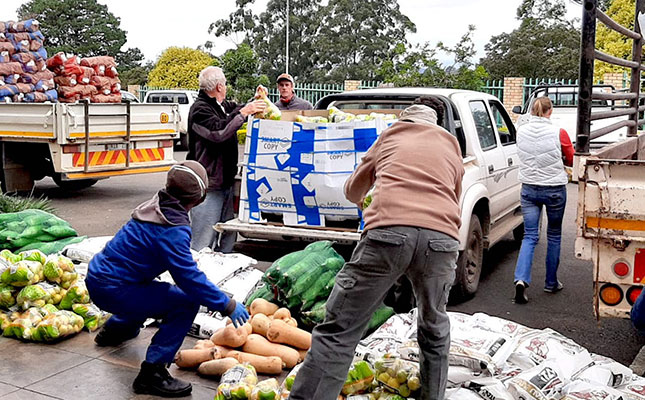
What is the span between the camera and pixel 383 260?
351cm

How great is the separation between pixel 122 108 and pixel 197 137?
5550mm

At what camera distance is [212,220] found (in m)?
6.68

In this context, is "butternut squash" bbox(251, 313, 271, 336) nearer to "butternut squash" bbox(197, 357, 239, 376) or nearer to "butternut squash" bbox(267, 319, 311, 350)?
"butternut squash" bbox(267, 319, 311, 350)

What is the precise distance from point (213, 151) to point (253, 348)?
7.81 feet

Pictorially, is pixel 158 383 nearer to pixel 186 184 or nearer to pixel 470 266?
pixel 186 184

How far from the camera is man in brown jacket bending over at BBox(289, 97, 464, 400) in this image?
3510mm

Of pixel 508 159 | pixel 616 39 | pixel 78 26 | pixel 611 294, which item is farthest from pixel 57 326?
pixel 78 26

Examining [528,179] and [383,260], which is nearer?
[383,260]

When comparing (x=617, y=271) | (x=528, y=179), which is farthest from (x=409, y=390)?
(x=528, y=179)

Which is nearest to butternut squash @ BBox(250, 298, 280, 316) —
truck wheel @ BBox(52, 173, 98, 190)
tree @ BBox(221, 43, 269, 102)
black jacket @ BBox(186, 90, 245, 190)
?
black jacket @ BBox(186, 90, 245, 190)

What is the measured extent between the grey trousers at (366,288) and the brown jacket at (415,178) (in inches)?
2.7

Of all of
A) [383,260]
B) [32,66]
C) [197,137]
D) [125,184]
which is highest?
[32,66]

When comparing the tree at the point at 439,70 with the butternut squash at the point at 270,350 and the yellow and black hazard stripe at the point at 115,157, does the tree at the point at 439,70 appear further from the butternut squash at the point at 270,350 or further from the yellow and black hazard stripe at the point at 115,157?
the butternut squash at the point at 270,350

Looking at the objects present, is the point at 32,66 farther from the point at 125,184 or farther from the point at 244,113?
the point at 244,113
